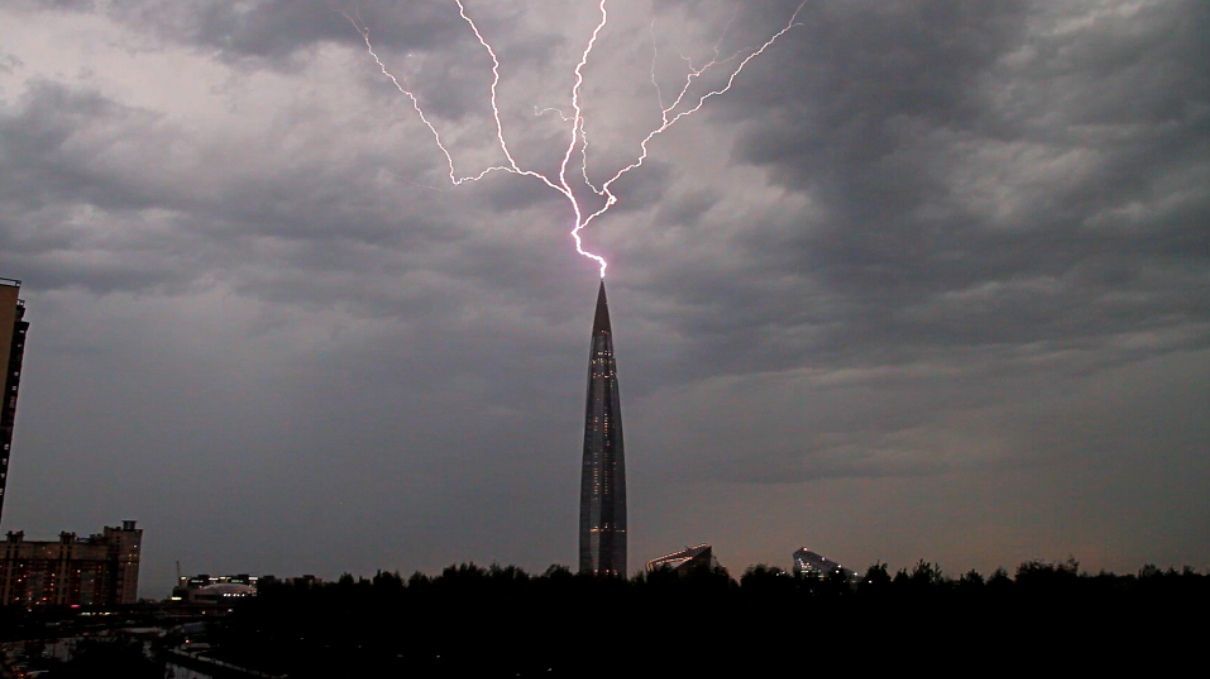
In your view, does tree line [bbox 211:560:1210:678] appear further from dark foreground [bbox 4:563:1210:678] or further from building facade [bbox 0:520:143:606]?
building facade [bbox 0:520:143:606]

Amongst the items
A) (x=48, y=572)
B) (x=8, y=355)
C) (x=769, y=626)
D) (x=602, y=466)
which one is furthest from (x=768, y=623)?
(x=48, y=572)

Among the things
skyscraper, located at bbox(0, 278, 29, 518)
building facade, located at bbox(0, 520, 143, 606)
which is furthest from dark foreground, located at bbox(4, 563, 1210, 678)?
building facade, located at bbox(0, 520, 143, 606)

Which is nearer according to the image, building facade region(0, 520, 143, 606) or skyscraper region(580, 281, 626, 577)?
building facade region(0, 520, 143, 606)

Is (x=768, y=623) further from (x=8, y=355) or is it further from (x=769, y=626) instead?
(x=8, y=355)

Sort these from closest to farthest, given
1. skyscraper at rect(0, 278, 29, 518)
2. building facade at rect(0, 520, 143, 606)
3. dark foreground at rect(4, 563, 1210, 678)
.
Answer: dark foreground at rect(4, 563, 1210, 678), skyscraper at rect(0, 278, 29, 518), building facade at rect(0, 520, 143, 606)

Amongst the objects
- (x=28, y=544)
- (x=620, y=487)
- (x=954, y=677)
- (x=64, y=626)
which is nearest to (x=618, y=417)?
(x=620, y=487)

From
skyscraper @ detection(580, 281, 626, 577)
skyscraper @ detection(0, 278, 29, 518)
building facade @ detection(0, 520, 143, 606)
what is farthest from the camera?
skyscraper @ detection(580, 281, 626, 577)

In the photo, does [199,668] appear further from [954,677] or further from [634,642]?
[954,677]
